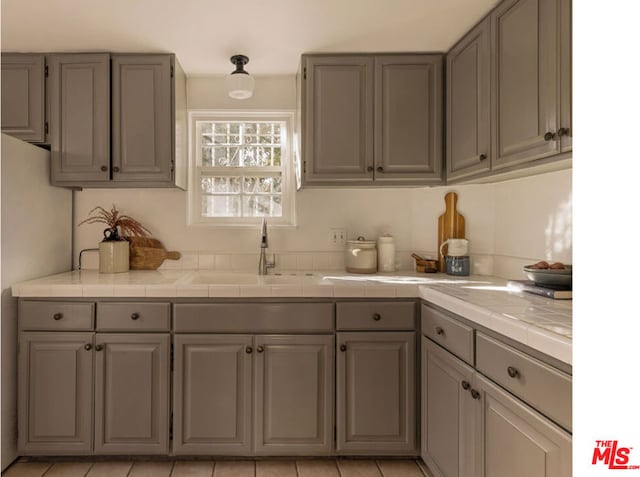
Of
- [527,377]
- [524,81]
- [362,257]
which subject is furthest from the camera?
[362,257]

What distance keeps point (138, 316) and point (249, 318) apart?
54 centimetres

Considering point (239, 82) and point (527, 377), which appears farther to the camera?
point (239, 82)

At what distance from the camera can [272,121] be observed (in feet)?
8.99

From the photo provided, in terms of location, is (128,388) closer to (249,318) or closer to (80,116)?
(249,318)

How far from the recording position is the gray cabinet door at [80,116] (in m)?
2.28

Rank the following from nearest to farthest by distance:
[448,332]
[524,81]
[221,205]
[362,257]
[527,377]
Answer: [527,377], [524,81], [448,332], [362,257], [221,205]

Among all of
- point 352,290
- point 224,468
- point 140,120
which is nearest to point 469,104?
point 352,290

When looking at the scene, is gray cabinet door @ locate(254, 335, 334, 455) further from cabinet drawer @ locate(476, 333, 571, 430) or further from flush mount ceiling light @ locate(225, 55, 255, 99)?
flush mount ceiling light @ locate(225, 55, 255, 99)

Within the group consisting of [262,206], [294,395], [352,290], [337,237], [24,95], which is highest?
[24,95]

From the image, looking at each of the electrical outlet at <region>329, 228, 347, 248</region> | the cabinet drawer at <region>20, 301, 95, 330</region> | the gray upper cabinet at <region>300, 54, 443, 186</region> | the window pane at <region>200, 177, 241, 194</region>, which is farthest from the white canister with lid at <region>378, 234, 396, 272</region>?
the cabinet drawer at <region>20, 301, 95, 330</region>

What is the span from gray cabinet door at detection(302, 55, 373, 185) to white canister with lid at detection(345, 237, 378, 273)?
43cm

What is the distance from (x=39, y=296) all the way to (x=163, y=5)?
150cm

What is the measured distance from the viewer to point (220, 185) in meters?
2.79
